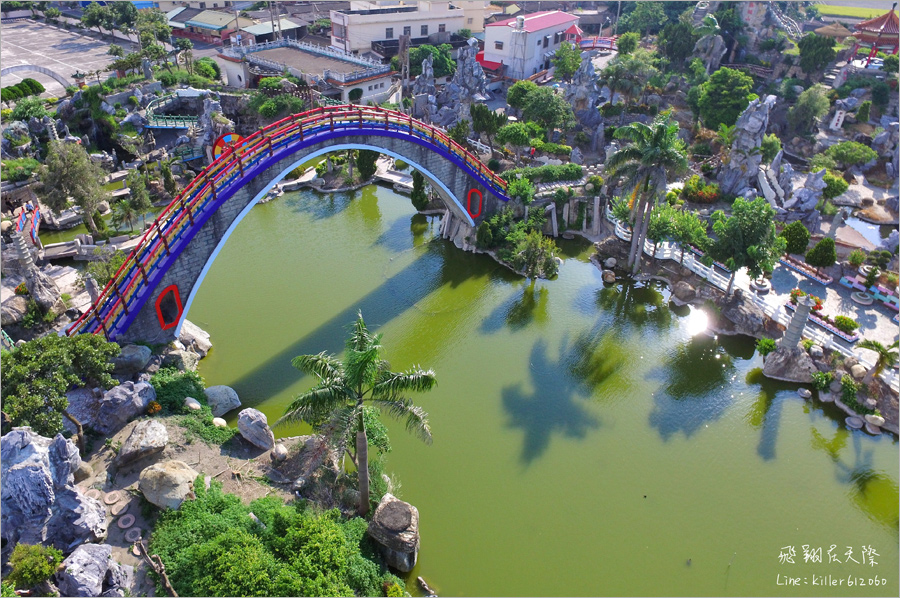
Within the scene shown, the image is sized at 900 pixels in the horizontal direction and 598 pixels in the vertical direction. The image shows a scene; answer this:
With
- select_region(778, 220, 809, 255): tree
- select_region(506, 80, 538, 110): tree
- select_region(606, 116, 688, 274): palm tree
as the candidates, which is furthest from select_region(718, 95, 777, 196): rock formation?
select_region(506, 80, 538, 110): tree

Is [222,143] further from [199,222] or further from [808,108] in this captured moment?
[808,108]

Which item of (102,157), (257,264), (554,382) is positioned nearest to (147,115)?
(102,157)

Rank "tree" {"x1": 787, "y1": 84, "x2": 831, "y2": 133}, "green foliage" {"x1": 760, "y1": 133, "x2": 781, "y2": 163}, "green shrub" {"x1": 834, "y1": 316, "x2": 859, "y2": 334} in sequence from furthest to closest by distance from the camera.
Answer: "tree" {"x1": 787, "y1": 84, "x2": 831, "y2": 133} → "green foliage" {"x1": 760, "y1": 133, "x2": 781, "y2": 163} → "green shrub" {"x1": 834, "y1": 316, "x2": 859, "y2": 334}

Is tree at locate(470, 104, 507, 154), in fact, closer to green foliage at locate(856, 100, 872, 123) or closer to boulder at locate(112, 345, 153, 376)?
boulder at locate(112, 345, 153, 376)

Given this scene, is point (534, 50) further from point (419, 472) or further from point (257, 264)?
point (419, 472)

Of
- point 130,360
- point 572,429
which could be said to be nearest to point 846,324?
point 572,429

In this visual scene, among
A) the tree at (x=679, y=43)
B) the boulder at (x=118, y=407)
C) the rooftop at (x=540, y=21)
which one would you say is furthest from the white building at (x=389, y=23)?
the boulder at (x=118, y=407)
